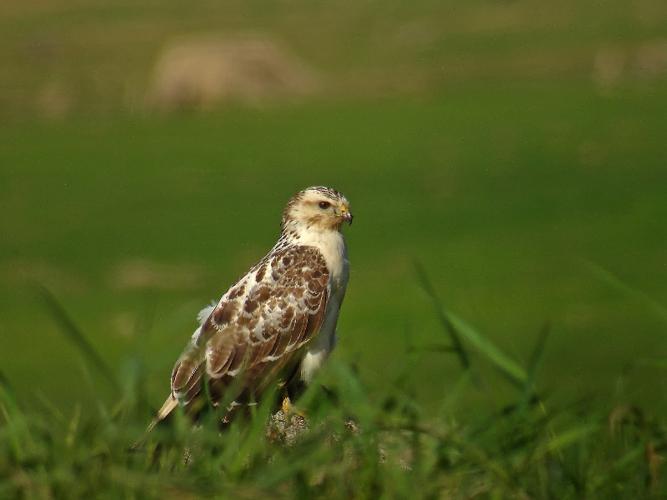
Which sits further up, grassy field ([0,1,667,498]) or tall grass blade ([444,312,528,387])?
tall grass blade ([444,312,528,387])

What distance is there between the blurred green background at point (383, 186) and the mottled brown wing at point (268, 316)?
46 centimetres

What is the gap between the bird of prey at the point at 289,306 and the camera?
19.6 ft

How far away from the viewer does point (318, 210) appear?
6.29m

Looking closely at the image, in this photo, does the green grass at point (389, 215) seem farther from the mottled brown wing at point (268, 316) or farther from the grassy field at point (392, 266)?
the mottled brown wing at point (268, 316)

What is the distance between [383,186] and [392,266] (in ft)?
18.5

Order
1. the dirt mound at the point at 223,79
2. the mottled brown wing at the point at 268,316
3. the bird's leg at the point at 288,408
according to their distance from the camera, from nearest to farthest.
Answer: the bird's leg at the point at 288,408 → the mottled brown wing at the point at 268,316 → the dirt mound at the point at 223,79

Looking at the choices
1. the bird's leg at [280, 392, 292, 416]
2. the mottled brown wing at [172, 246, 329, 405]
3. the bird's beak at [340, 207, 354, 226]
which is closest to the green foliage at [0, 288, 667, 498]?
the bird's leg at [280, 392, 292, 416]

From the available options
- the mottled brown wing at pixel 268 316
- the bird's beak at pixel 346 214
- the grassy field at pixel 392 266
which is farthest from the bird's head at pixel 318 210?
the grassy field at pixel 392 266

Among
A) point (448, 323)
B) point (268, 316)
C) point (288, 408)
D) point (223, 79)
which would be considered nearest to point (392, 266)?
point (268, 316)

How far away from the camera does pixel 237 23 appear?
6431 centimetres

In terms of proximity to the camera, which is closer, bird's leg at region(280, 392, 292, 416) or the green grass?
bird's leg at region(280, 392, 292, 416)

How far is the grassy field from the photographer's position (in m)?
4.00

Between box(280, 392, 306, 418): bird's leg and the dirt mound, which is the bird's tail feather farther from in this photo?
the dirt mound

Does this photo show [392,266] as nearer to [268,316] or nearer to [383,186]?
[383,186]
